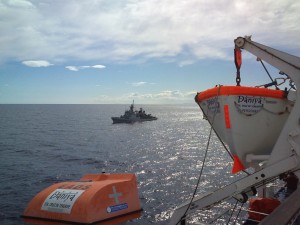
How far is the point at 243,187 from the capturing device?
5902mm

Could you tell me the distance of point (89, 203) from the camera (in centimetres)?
415

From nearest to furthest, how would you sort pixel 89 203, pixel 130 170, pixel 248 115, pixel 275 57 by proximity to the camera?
1. pixel 89 203
2. pixel 275 57
3. pixel 248 115
4. pixel 130 170

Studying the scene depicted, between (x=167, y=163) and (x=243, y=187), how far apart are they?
106 ft

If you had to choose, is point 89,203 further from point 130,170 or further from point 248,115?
point 130,170

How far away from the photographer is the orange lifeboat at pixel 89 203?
417 cm

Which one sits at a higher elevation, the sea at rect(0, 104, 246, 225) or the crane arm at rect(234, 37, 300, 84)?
the crane arm at rect(234, 37, 300, 84)

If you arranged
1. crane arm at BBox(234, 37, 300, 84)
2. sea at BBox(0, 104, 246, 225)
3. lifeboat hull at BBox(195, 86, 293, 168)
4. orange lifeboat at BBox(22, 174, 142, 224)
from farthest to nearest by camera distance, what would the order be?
1. sea at BBox(0, 104, 246, 225)
2. lifeboat hull at BBox(195, 86, 293, 168)
3. crane arm at BBox(234, 37, 300, 84)
4. orange lifeboat at BBox(22, 174, 142, 224)

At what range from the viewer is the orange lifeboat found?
4.17 meters

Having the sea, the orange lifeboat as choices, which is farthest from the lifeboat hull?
the sea

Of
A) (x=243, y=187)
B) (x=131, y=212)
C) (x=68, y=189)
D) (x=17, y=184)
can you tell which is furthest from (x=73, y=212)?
(x=17, y=184)

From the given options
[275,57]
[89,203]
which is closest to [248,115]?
[275,57]

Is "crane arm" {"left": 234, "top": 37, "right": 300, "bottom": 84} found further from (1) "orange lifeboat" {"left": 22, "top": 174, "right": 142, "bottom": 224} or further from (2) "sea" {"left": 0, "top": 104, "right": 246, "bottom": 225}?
(2) "sea" {"left": 0, "top": 104, "right": 246, "bottom": 225}

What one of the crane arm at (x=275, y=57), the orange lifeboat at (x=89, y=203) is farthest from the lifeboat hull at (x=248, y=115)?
the orange lifeboat at (x=89, y=203)

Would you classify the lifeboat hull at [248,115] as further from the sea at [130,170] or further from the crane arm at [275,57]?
the sea at [130,170]
